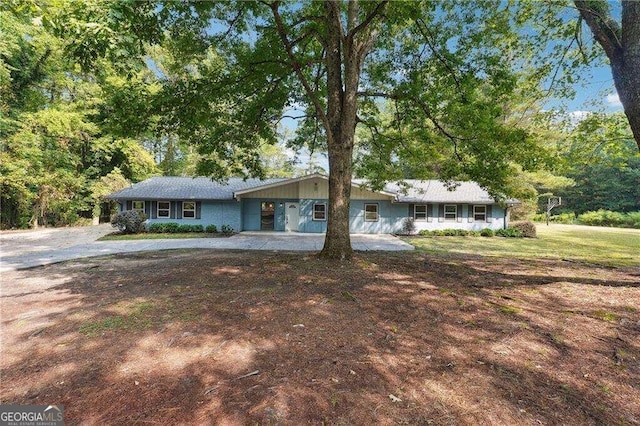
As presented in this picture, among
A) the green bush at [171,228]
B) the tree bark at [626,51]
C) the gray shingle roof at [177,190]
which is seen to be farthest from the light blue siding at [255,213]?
the tree bark at [626,51]

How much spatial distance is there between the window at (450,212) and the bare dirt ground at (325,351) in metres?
14.5

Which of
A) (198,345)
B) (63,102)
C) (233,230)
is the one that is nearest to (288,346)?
(198,345)

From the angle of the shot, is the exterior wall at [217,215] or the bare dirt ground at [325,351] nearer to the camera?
the bare dirt ground at [325,351]

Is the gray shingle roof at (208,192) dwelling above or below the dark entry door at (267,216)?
above

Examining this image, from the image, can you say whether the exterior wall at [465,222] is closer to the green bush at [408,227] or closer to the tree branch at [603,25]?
the green bush at [408,227]

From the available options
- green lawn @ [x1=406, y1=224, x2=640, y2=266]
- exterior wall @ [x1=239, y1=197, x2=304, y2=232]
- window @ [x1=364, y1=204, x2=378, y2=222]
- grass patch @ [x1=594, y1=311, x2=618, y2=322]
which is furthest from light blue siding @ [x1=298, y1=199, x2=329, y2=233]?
→ grass patch @ [x1=594, y1=311, x2=618, y2=322]

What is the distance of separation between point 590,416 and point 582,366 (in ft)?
2.89

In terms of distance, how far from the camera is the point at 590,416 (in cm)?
229

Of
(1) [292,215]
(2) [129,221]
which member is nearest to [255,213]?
(1) [292,215]

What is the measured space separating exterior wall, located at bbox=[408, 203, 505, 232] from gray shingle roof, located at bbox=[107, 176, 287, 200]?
10.9 meters

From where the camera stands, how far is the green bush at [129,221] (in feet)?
55.3

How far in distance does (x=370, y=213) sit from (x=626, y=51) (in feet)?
50.8

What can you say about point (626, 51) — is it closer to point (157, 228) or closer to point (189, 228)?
point (189, 228)

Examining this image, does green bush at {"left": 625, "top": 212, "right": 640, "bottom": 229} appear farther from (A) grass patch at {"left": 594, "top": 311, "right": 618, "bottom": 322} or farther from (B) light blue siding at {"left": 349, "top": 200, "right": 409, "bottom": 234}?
(A) grass patch at {"left": 594, "top": 311, "right": 618, "bottom": 322}
